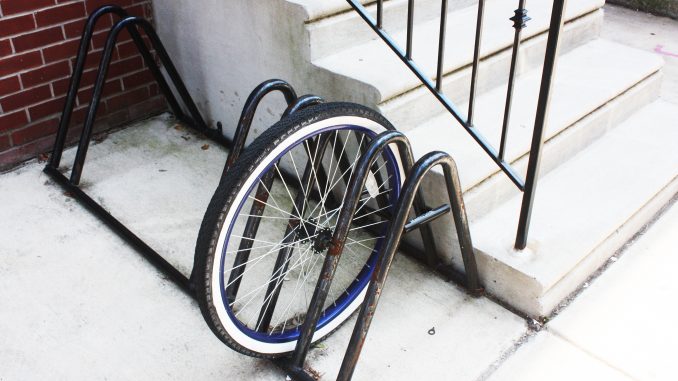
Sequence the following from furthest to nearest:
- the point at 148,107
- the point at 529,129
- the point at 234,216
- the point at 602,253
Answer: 1. the point at 148,107
2. the point at 529,129
3. the point at 602,253
4. the point at 234,216

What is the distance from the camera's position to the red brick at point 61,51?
3.28m

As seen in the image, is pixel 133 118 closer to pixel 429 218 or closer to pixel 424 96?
pixel 424 96

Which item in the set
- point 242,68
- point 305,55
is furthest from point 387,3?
point 242,68

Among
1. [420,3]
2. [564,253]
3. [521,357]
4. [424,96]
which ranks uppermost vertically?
[420,3]

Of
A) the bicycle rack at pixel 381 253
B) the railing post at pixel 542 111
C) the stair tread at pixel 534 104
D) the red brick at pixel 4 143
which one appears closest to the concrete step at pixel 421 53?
the stair tread at pixel 534 104

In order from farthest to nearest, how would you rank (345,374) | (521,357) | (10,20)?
(10,20)
(521,357)
(345,374)

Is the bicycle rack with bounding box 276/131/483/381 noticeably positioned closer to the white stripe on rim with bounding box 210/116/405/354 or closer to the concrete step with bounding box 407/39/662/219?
the white stripe on rim with bounding box 210/116/405/354

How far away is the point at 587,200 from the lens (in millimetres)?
2820

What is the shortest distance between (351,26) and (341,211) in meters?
1.20

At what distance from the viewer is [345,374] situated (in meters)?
2.02

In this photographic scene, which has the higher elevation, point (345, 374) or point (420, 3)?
point (420, 3)

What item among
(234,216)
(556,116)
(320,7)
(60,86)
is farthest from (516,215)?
(60,86)

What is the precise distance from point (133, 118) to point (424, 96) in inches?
67.7

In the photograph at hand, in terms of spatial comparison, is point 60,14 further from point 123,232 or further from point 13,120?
point 123,232
